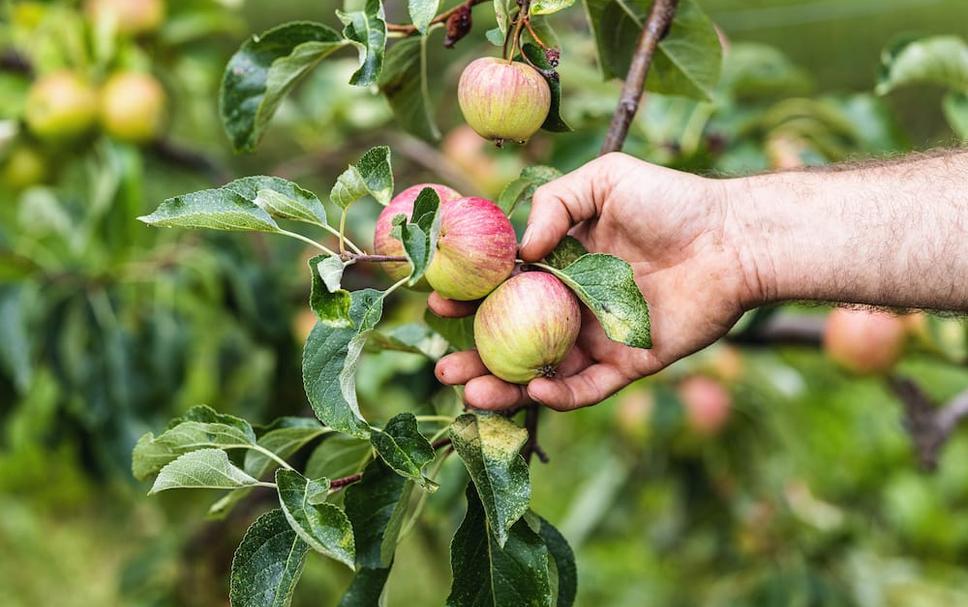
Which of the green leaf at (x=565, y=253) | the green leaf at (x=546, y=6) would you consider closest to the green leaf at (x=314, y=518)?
the green leaf at (x=565, y=253)

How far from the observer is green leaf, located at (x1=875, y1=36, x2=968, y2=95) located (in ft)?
3.15

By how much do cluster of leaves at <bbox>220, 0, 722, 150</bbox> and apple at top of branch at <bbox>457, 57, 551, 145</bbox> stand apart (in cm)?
2

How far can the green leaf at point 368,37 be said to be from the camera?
0.62 metres

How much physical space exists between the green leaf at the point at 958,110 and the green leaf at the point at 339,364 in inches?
29.4

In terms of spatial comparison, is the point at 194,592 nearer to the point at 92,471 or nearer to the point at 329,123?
the point at 92,471

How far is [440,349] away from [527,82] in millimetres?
223

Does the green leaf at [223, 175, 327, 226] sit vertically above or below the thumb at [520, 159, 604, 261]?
above

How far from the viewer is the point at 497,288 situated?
0.64 m

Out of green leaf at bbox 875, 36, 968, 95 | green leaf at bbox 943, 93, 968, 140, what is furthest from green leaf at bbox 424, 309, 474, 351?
green leaf at bbox 943, 93, 968, 140

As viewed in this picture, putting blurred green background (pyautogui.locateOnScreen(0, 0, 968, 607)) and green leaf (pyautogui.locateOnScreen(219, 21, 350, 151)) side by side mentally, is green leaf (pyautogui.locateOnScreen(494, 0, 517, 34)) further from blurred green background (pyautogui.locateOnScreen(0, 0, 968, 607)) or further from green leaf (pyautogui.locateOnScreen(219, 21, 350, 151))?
blurred green background (pyautogui.locateOnScreen(0, 0, 968, 607))

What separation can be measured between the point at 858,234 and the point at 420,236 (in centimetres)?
36

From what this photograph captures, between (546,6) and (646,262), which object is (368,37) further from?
(646,262)

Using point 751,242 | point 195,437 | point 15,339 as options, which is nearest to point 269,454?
point 195,437

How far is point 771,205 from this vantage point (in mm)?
733
